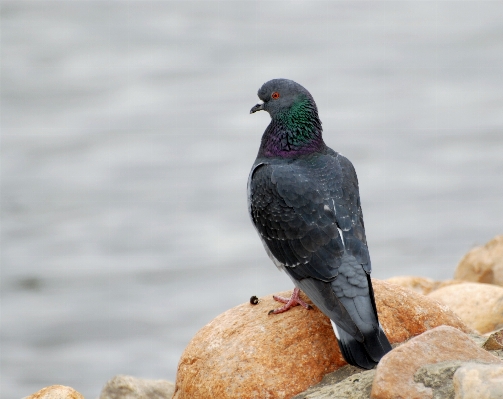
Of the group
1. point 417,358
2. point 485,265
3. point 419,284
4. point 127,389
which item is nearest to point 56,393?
point 127,389

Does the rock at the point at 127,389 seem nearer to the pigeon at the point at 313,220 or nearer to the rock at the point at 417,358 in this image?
the pigeon at the point at 313,220

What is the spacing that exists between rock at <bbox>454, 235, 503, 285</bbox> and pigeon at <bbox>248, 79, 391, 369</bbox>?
3.52m

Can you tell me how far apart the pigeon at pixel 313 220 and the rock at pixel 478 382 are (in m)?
1.40

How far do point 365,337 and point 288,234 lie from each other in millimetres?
1359

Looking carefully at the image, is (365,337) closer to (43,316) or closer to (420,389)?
(420,389)

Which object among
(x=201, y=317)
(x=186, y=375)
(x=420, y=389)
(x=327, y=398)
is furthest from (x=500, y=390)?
(x=201, y=317)

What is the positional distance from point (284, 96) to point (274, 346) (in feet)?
8.57

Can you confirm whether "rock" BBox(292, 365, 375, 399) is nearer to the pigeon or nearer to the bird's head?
the pigeon

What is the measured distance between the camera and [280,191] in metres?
7.55

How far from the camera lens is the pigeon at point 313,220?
21.2ft

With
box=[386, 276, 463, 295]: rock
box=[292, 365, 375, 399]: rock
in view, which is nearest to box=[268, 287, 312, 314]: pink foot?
box=[292, 365, 375, 399]: rock

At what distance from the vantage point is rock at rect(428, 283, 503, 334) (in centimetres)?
848

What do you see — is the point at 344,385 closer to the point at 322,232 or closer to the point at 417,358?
the point at 417,358

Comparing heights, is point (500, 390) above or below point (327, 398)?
below
